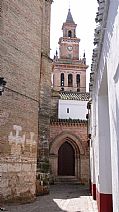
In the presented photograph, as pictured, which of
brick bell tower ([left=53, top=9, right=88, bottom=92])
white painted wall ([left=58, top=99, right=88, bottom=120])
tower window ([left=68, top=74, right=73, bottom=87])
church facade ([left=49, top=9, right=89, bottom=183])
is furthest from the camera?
tower window ([left=68, top=74, right=73, bottom=87])

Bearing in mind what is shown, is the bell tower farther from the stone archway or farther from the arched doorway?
the arched doorway

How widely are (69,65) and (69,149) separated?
700 inches

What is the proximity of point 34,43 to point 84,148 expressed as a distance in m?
14.1

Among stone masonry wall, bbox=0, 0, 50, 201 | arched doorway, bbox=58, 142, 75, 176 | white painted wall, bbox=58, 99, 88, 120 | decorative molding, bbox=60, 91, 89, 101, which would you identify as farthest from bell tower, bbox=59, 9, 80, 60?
stone masonry wall, bbox=0, 0, 50, 201

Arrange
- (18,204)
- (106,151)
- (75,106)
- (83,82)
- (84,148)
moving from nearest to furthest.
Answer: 1. (106,151)
2. (18,204)
3. (84,148)
4. (75,106)
5. (83,82)

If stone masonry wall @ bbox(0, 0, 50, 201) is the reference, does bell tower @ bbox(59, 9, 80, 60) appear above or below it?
above

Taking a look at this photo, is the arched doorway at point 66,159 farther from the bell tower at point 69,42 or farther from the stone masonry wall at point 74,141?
the bell tower at point 69,42

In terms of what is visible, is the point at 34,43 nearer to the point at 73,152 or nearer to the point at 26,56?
the point at 26,56

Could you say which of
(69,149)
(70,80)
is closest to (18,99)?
(69,149)

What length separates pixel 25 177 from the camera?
12453 mm

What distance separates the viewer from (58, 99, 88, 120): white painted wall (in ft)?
104

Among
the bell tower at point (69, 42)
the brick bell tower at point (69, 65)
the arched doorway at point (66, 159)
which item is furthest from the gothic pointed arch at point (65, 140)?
the bell tower at point (69, 42)

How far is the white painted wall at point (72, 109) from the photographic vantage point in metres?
31.8

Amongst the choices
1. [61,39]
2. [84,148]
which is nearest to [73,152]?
[84,148]
